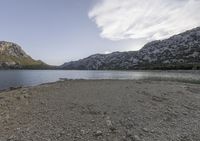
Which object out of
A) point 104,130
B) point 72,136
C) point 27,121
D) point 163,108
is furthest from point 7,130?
point 163,108

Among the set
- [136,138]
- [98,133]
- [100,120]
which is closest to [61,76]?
[100,120]

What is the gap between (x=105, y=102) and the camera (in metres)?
19.4

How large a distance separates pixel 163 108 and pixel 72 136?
8.30 metres

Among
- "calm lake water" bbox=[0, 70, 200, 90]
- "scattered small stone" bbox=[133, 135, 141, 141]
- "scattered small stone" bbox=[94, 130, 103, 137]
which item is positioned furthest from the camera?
"calm lake water" bbox=[0, 70, 200, 90]

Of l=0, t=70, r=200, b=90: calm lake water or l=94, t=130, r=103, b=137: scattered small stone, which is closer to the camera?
l=94, t=130, r=103, b=137: scattered small stone

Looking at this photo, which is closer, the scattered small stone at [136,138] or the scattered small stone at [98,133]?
the scattered small stone at [136,138]

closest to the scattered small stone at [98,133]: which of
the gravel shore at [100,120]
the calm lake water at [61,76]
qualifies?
the gravel shore at [100,120]

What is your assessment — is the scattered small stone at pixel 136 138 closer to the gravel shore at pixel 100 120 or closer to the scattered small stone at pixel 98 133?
the gravel shore at pixel 100 120

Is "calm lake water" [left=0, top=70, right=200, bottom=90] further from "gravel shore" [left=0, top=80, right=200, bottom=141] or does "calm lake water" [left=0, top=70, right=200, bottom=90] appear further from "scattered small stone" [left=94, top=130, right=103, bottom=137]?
"scattered small stone" [left=94, top=130, right=103, bottom=137]

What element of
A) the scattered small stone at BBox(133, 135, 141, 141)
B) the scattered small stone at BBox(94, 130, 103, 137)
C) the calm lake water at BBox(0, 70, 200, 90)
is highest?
the scattered small stone at BBox(94, 130, 103, 137)

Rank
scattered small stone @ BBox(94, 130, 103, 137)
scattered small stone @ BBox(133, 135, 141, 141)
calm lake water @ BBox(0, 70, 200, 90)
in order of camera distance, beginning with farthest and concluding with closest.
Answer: calm lake water @ BBox(0, 70, 200, 90) → scattered small stone @ BBox(94, 130, 103, 137) → scattered small stone @ BBox(133, 135, 141, 141)

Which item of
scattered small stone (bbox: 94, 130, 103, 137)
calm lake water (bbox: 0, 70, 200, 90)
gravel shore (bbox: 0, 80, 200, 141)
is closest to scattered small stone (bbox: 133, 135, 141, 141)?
gravel shore (bbox: 0, 80, 200, 141)

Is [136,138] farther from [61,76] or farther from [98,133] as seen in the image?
[61,76]

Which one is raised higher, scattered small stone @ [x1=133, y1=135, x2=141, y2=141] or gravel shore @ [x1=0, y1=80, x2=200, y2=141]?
gravel shore @ [x1=0, y1=80, x2=200, y2=141]
